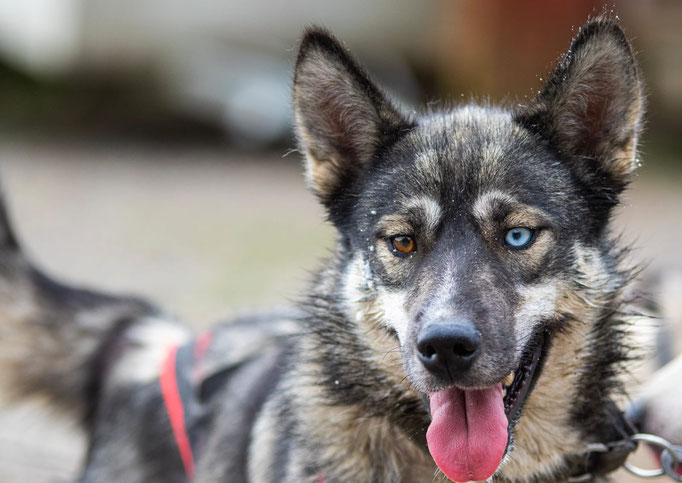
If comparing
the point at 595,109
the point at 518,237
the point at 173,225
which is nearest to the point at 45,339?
the point at 518,237

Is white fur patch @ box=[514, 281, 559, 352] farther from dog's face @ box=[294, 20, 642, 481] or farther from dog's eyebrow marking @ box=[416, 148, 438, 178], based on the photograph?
dog's eyebrow marking @ box=[416, 148, 438, 178]

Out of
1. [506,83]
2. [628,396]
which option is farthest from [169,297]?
[506,83]

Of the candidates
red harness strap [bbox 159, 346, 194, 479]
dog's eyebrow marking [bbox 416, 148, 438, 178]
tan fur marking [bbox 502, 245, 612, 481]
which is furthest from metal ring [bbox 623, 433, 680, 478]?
red harness strap [bbox 159, 346, 194, 479]

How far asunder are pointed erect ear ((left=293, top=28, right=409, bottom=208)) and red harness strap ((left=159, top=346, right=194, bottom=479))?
1.10 metres

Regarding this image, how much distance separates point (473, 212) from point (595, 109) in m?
0.57

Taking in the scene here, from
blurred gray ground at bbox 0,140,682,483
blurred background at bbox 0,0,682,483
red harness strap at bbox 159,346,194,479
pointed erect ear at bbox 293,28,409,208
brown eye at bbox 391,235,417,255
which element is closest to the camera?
brown eye at bbox 391,235,417,255

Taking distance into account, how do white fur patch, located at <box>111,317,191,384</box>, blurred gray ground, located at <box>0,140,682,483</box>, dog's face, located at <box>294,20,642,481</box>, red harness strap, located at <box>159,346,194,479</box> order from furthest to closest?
blurred gray ground, located at <box>0,140,682,483</box>, white fur patch, located at <box>111,317,191,384</box>, red harness strap, located at <box>159,346,194,479</box>, dog's face, located at <box>294,20,642,481</box>

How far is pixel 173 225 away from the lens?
8.95 metres

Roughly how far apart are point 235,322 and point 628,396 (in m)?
1.88

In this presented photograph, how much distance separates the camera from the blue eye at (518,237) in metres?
2.73

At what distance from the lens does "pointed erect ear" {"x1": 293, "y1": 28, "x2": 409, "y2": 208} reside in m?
2.96

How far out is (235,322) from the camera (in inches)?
163

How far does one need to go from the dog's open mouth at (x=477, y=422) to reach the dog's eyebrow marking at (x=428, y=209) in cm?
48

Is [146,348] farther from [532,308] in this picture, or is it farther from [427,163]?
[532,308]
